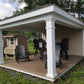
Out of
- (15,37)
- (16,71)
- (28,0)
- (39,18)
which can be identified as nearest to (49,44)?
(39,18)

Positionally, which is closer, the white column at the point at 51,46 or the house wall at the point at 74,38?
the white column at the point at 51,46

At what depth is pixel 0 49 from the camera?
194 inches

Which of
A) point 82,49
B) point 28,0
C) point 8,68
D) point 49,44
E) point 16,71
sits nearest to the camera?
point 49,44

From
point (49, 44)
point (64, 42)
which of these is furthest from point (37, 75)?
point (64, 42)

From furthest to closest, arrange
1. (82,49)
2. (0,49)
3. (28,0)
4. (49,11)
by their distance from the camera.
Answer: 1. (28,0)
2. (82,49)
3. (0,49)
4. (49,11)

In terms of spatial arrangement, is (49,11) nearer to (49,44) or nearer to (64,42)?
(49,44)

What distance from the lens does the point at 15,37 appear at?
24.8 ft

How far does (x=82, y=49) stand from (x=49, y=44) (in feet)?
15.1

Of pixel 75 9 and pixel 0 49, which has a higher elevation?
pixel 75 9

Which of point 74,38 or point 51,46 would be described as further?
point 74,38

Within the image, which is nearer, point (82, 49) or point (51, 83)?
point (51, 83)

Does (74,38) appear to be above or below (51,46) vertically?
above

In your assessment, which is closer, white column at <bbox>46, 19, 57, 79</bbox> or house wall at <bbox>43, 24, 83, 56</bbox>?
white column at <bbox>46, 19, 57, 79</bbox>

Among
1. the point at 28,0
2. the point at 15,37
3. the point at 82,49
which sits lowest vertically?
the point at 82,49
